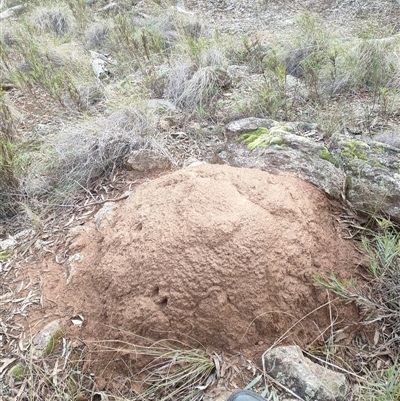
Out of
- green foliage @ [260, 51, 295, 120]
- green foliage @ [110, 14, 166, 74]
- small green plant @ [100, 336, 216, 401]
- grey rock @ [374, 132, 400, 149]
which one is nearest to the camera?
small green plant @ [100, 336, 216, 401]

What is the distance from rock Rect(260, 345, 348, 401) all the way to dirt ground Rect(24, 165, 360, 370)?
78 millimetres

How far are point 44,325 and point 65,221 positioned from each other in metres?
0.74

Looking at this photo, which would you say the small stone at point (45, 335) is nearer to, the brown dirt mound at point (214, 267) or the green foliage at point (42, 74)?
the brown dirt mound at point (214, 267)

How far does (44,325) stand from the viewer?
1.79m

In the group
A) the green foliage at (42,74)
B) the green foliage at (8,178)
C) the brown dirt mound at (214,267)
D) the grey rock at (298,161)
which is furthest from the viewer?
the green foliage at (42,74)

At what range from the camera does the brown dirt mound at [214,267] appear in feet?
5.34

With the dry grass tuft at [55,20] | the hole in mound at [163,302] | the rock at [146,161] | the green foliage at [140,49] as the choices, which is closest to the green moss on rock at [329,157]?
the rock at [146,161]

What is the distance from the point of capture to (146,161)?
2686mm

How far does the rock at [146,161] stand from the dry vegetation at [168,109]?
0.11 meters

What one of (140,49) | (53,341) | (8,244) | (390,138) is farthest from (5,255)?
(140,49)

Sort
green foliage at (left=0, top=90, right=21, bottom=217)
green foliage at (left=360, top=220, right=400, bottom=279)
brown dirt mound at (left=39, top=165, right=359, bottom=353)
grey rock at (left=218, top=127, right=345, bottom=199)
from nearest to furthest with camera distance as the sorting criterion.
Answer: brown dirt mound at (left=39, top=165, right=359, bottom=353), green foliage at (left=360, top=220, right=400, bottom=279), grey rock at (left=218, top=127, right=345, bottom=199), green foliage at (left=0, top=90, right=21, bottom=217)

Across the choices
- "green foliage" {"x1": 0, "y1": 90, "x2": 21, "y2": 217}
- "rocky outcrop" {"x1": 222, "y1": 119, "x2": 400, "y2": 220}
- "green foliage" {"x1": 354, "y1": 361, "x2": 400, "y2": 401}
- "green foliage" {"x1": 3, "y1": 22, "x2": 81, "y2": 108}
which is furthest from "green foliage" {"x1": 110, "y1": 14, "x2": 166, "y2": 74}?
"green foliage" {"x1": 354, "y1": 361, "x2": 400, "y2": 401}

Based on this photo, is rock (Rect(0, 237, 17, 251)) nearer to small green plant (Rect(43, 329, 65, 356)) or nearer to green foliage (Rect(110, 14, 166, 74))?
small green plant (Rect(43, 329, 65, 356))

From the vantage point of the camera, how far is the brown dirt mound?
1628mm
